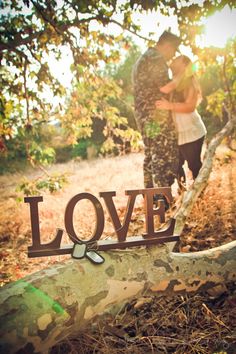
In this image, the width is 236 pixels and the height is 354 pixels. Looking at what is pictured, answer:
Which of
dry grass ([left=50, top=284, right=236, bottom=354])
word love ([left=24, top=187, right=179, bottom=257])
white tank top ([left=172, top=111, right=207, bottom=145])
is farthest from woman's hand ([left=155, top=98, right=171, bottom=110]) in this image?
dry grass ([left=50, top=284, right=236, bottom=354])

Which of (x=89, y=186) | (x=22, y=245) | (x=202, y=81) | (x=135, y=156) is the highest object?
(x=202, y=81)

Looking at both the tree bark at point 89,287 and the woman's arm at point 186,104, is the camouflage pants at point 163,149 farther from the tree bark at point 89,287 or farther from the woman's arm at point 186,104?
the tree bark at point 89,287

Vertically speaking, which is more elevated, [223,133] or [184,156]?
[223,133]

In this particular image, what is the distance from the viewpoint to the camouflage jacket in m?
3.67

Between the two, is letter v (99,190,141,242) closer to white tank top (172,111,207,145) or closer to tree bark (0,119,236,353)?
tree bark (0,119,236,353)

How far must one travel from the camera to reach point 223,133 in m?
3.86

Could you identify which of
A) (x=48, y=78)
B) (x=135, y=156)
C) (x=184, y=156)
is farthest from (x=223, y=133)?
(x=135, y=156)

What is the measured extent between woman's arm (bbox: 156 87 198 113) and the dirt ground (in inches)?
42.9

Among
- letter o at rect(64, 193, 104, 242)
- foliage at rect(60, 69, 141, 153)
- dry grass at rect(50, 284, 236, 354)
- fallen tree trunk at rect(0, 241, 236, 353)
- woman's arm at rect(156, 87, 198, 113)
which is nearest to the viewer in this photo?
fallen tree trunk at rect(0, 241, 236, 353)

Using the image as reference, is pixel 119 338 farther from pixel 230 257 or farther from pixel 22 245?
pixel 22 245

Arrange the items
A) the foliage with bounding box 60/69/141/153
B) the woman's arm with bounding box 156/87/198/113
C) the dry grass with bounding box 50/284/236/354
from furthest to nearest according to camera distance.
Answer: the foliage with bounding box 60/69/141/153 < the woman's arm with bounding box 156/87/198/113 < the dry grass with bounding box 50/284/236/354

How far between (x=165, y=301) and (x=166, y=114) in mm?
2391

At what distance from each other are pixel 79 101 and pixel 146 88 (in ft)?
4.18

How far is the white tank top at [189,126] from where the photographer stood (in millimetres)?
3529
